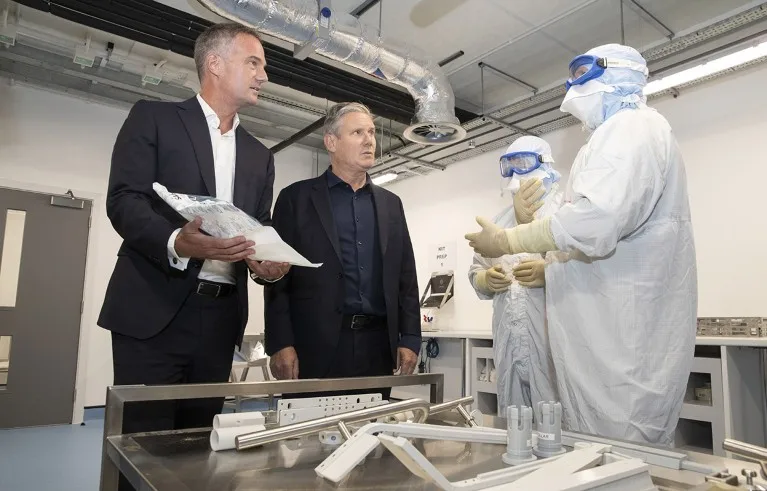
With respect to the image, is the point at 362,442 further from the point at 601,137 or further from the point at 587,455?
the point at 601,137

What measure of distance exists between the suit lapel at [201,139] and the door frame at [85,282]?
13.6ft

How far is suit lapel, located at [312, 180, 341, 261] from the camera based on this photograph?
72.3 inches

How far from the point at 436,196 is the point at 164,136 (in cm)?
494

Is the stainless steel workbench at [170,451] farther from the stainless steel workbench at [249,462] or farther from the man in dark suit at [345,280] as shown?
the man in dark suit at [345,280]

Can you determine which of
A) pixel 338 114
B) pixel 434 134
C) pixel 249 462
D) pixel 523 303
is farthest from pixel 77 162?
pixel 249 462

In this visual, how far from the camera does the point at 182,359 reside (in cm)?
125

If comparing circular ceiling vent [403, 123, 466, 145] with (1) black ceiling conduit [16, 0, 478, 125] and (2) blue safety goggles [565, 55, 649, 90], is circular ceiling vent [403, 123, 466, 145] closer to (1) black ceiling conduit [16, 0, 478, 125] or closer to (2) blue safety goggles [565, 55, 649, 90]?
(1) black ceiling conduit [16, 0, 478, 125]

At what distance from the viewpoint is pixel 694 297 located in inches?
50.3

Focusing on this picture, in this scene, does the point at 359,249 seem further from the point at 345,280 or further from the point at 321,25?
the point at 321,25

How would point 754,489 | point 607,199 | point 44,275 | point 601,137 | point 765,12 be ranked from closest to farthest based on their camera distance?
point 754,489
point 607,199
point 601,137
point 765,12
point 44,275

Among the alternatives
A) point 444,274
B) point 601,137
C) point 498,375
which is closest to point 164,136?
point 601,137

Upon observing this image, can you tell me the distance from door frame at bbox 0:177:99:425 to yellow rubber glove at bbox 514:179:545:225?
4408 mm

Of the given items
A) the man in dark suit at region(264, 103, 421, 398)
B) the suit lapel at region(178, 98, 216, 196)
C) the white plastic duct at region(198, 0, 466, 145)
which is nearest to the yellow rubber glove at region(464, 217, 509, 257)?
the man in dark suit at region(264, 103, 421, 398)

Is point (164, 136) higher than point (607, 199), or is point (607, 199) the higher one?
point (164, 136)
